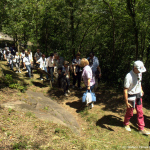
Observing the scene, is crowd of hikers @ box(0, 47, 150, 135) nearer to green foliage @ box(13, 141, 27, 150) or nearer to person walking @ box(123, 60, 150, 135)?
person walking @ box(123, 60, 150, 135)

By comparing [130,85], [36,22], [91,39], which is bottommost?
[130,85]

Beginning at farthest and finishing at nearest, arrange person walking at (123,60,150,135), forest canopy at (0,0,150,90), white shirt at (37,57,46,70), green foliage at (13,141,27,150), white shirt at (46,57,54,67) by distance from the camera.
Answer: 1. white shirt at (37,57,46,70)
2. white shirt at (46,57,54,67)
3. forest canopy at (0,0,150,90)
4. person walking at (123,60,150,135)
5. green foliage at (13,141,27,150)

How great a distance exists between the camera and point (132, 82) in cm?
398

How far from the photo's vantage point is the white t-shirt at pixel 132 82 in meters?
3.95

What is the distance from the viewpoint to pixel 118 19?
7.68m

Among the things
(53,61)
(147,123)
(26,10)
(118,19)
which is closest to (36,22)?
(26,10)

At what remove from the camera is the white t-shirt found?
13.0ft

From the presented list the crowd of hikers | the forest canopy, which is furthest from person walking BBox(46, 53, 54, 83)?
the forest canopy

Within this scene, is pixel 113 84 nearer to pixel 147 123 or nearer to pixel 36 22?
pixel 147 123

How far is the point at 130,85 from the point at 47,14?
7.93 metres

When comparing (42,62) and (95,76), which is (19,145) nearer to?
(95,76)

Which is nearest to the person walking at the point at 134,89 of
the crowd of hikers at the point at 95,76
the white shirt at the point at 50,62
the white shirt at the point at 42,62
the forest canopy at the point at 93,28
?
the crowd of hikers at the point at 95,76

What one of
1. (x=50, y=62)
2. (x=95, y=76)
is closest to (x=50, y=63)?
(x=50, y=62)

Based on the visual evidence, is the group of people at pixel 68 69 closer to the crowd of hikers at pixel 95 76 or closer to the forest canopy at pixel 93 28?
the crowd of hikers at pixel 95 76
